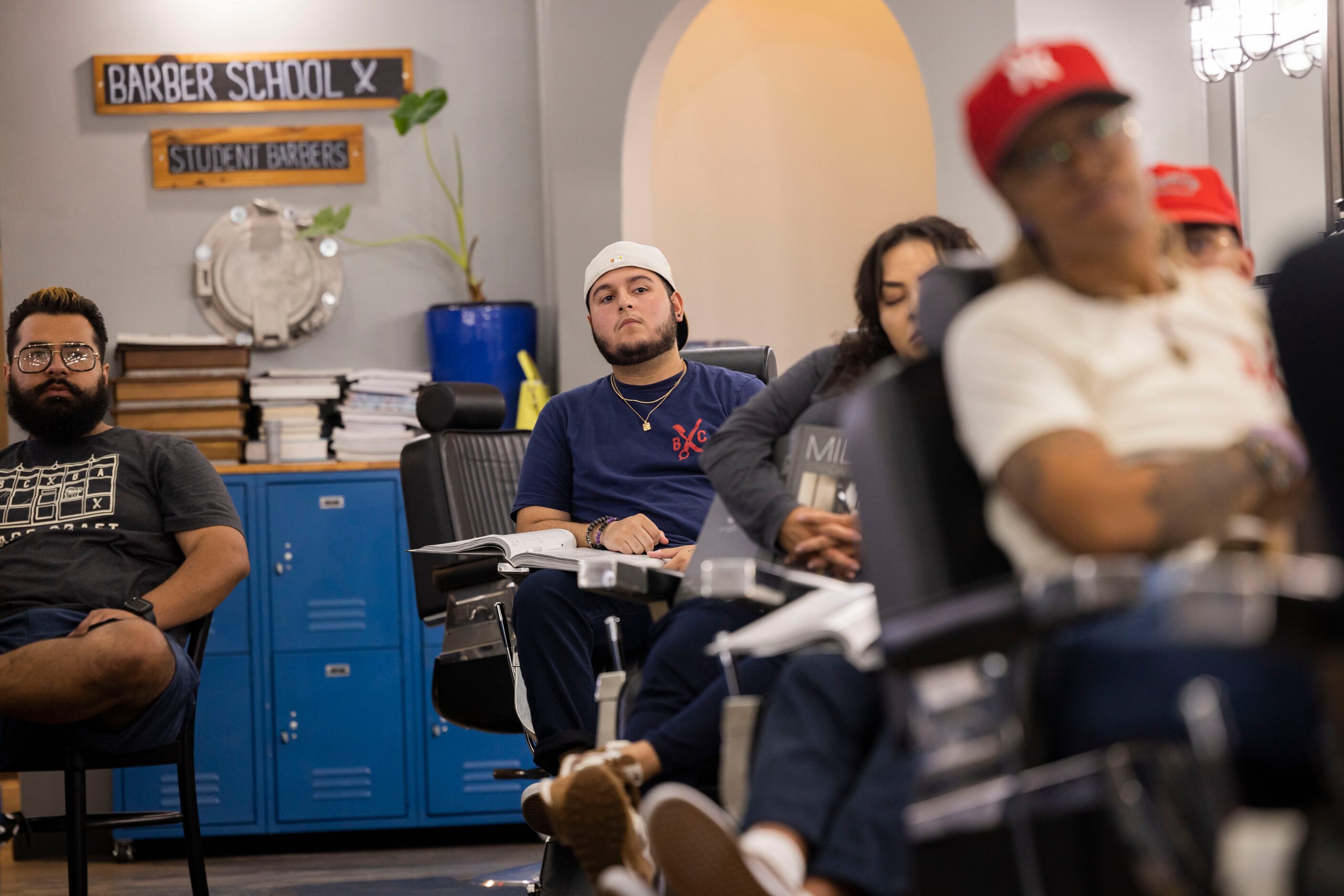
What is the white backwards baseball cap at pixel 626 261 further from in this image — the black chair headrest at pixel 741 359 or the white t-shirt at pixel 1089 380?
the white t-shirt at pixel 1089 380

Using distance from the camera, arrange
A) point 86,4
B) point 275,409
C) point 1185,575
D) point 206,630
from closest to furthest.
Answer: point 1185,575 < point 206,630 < point 275,409 < point 86,4

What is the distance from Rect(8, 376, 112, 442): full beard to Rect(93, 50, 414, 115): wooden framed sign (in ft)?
6.17

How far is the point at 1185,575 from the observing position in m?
1.06

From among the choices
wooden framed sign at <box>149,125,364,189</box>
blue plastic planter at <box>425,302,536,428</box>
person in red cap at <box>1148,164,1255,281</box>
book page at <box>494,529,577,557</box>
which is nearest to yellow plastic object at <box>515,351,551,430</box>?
blue plastic planter at <box>425,302,536,428</box>

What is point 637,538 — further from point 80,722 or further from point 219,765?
point 219,765

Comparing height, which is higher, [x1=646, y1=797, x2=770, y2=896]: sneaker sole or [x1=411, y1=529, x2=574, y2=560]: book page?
[x1=411, y1=529, x2=574, y2=560]: book page

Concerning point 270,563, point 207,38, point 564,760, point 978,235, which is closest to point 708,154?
point 978,235

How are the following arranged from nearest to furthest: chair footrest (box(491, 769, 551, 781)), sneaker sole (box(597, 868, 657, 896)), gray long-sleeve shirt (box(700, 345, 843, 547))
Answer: sneaker sole (box(597, 868, 657, 896)), gray long-sleeve shirt (box(700, 345, 843, 547)), chair footrest (box(491, 769, 551, 781))

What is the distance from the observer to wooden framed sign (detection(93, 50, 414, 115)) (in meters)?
4.66

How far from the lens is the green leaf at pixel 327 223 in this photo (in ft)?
14.7

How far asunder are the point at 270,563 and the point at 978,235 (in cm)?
245

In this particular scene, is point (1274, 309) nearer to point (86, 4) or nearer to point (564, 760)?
point (564, 760)

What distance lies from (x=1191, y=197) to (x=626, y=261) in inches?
62.1

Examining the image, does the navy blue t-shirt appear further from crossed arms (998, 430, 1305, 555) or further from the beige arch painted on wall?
the beige arch painted on wall
